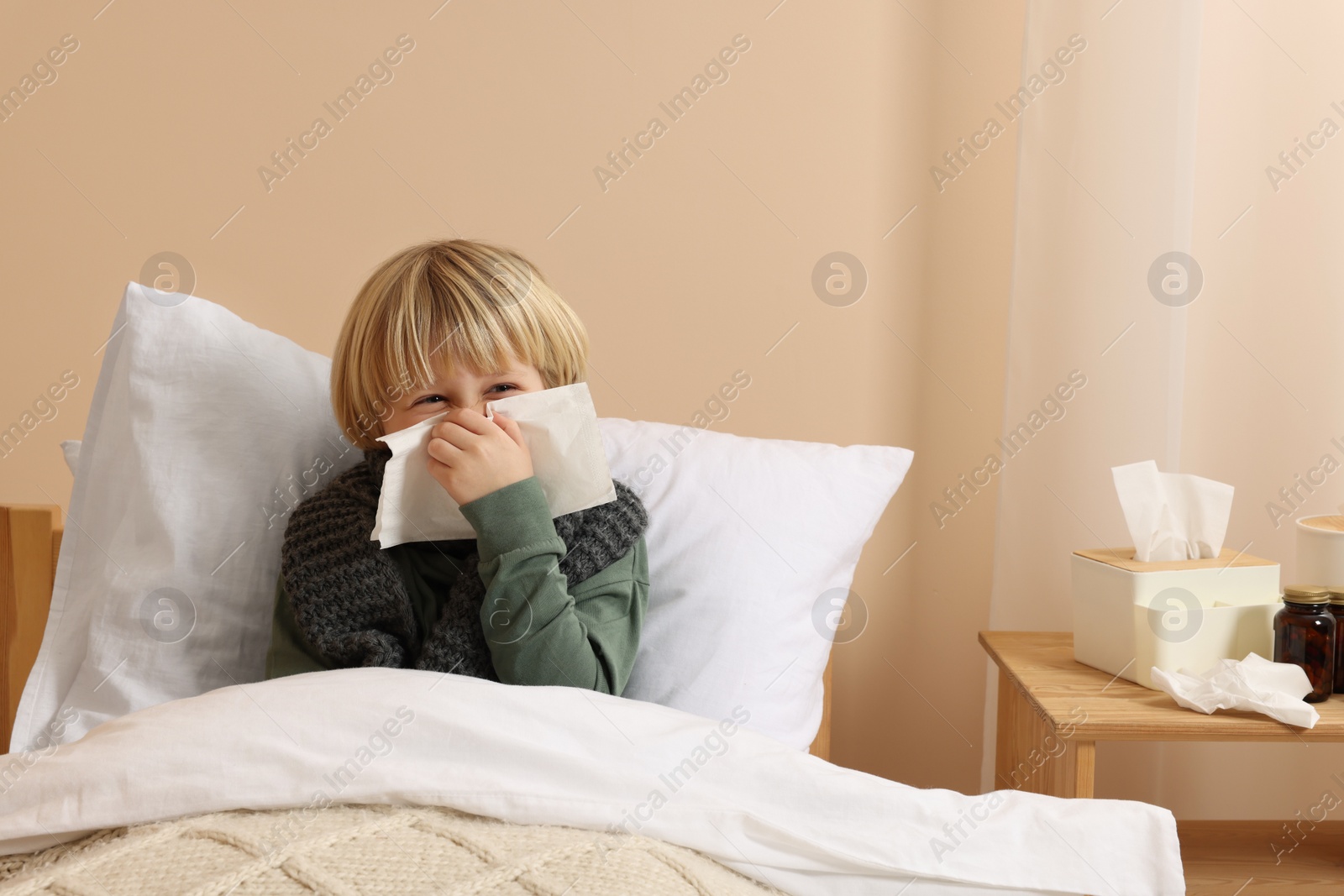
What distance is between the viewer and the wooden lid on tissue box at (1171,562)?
3.55 ft

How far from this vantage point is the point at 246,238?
1.44 metres

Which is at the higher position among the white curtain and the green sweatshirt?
the white curtain

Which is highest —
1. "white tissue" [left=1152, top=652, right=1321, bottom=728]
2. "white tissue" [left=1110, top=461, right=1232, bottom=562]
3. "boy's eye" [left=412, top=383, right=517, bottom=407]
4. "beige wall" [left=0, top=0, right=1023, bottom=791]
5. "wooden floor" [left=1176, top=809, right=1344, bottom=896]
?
"beige wall" [left=0, top=0, right=1023, bottom=791]

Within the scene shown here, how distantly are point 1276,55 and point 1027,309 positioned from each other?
43cm

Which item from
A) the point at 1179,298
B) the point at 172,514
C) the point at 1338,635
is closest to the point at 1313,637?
the point at 1338,635

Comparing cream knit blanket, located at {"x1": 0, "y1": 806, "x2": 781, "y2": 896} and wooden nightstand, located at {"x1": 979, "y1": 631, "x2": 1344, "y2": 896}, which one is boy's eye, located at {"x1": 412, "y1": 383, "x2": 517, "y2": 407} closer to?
cream knit blanket, located at {"x1": 0, "y1": 806, "x2": 781, "y2": 896}

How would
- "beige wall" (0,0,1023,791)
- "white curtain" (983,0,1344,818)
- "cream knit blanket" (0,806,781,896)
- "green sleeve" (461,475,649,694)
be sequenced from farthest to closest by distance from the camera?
1. "beige wall" (0,0,1023,791)
2. "white curtain" (983,0,1344,818)
3. "green sleeve" (461,475,649,694)
4. "cream knit blanket" (0,806,781,896)

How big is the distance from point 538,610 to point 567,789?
226mm

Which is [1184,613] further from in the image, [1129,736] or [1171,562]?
[1129,736]

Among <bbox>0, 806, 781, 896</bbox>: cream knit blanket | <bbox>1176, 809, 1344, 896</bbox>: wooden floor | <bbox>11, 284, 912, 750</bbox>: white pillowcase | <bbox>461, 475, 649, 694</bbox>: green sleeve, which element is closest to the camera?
<bbox>0, 806, 781, 896</bbox>: cream knit blanket

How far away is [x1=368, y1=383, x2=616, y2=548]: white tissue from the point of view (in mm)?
895

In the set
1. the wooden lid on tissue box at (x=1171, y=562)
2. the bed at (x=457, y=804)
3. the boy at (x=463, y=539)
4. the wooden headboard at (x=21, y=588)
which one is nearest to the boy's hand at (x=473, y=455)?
the boy at (x=463, y=539)

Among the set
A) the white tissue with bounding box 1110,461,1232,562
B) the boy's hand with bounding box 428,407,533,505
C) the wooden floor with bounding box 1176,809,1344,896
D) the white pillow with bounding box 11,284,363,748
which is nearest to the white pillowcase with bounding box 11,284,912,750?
the white pillow with bounding box 11,284,363,748

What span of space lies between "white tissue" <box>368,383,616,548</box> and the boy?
16 mm
